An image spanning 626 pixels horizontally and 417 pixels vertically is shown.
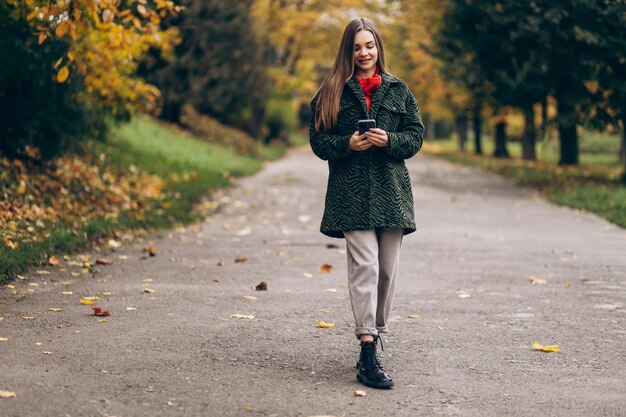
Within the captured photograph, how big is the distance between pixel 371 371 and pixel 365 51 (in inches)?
68.0

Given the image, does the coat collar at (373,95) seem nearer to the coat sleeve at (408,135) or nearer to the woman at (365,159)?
the woman at (365,159)

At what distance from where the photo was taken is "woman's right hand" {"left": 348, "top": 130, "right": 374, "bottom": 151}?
5094mm

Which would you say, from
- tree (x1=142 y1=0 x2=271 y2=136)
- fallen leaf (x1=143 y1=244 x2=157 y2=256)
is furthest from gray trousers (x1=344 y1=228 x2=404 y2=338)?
tree (x1=142 y1=0 x2=271 y2=136)

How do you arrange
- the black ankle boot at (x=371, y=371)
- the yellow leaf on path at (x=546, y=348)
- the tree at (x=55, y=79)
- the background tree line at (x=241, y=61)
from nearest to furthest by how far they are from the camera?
the black ankle boot at (x=371, y=371)
the yellow leaf on path at (x=546, y=348)
the tree at (x=55, y=79)
the background tree line at (x=241, y=61)

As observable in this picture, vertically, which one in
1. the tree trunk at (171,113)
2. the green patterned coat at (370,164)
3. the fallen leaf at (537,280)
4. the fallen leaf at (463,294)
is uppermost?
the green patterned coat at (370,164)

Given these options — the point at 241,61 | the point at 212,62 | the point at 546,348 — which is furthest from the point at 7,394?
the point at 241,61

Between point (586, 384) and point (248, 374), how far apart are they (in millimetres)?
1790

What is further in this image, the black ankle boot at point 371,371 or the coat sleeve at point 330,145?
the coat sleeve at point 330,145

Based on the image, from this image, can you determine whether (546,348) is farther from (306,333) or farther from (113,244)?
(113,244)

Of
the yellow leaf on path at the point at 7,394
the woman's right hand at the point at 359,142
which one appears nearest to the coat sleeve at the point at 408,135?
the woman's right hand at the point at 359,142

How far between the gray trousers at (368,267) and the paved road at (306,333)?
13.0 inches

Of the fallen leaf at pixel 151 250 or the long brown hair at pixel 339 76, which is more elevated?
the long brown hair at pixel 339 76

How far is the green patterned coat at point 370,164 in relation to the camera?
5.21 meters

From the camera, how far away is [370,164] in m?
5.28
